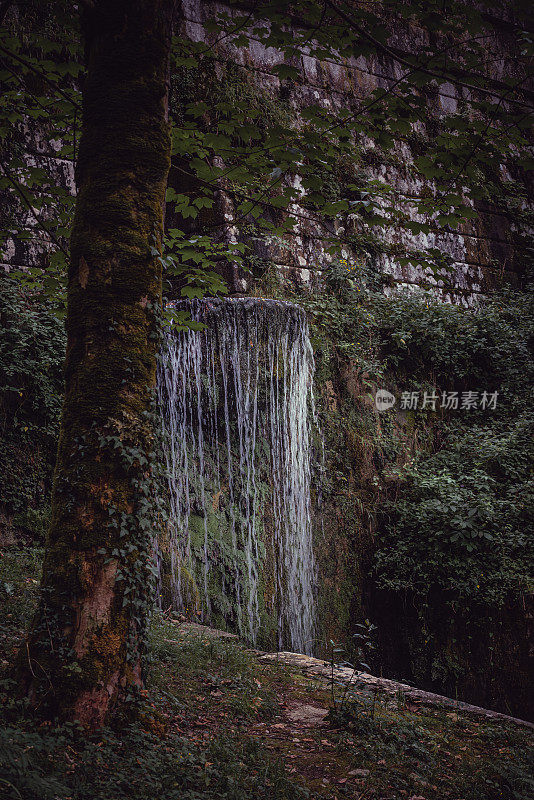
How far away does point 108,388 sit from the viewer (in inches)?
104

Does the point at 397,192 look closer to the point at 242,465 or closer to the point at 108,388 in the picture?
the point at 242,465

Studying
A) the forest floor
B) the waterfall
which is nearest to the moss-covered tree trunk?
the forest floor

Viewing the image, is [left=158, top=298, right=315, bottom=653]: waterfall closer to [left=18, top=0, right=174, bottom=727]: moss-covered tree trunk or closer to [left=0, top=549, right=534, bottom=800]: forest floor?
[left=0, top=549, right=534, bottom=800]: forest floor

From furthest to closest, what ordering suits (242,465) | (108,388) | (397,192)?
1. (397,192)
2. (242,465)
3. (108,388)

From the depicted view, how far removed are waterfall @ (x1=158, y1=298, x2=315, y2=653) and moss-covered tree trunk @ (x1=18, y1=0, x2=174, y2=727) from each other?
3.65 metres

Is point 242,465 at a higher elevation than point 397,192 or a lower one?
lower

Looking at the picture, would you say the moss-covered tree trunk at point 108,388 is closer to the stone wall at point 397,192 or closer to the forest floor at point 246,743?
the forest floor at point 246,743

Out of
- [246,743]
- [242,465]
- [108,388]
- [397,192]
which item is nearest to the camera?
[108,388]

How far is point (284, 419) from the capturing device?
733 cm

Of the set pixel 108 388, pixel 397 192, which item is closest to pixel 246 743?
pixel 108 388

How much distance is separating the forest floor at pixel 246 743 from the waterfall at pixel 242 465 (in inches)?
84.1

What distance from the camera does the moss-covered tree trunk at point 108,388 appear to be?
234 centimetres

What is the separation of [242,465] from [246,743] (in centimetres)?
464

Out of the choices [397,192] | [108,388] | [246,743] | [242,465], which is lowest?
[246,743]
